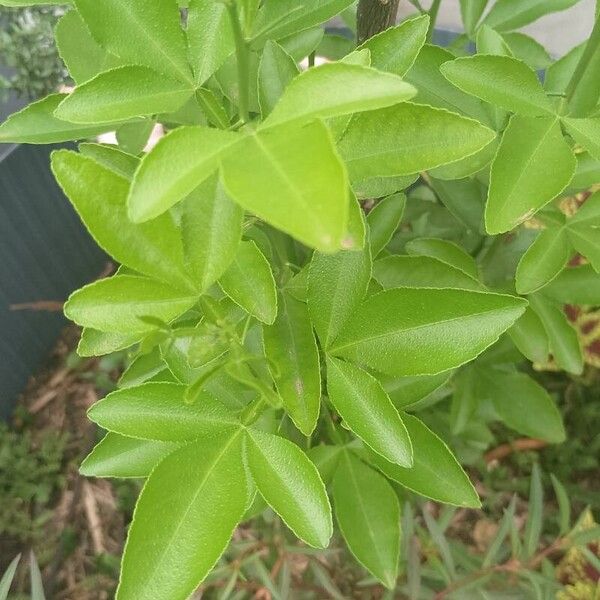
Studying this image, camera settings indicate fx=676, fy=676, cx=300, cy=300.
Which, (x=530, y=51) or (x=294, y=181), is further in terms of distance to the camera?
(x=530, y=51)

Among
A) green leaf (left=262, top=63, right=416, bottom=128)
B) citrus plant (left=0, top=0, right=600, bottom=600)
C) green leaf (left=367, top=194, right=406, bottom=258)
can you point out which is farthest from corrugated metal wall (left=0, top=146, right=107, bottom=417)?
green leaf (left=262, top=63, right=416, bottom=128)

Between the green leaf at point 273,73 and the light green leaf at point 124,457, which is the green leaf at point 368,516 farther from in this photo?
the green leaf at point 273,73

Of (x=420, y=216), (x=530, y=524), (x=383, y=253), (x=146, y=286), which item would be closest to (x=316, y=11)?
(x=146, y=286)

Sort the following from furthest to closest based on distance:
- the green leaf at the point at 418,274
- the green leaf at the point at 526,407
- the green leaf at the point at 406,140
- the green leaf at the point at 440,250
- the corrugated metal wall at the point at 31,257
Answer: the corrugated metal wall at the point at 31,257
the green leaf at the point at 526,407
the green leaf at the point at 440,250
the green leaf at the point at 418,274
the green leaf at the point at 406,140

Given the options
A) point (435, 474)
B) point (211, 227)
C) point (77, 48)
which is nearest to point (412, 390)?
point (435, 474)

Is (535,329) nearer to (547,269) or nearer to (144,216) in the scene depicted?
(547,269)

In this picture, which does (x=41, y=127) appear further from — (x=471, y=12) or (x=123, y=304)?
(x=471, y=12)

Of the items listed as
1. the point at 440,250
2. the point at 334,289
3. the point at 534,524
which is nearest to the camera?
the point at 334,289

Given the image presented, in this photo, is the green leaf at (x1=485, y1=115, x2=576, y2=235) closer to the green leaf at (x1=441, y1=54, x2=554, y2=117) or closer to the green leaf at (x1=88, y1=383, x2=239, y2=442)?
the green leaf at (x1=441, y1=54, x2=554, y2=117)

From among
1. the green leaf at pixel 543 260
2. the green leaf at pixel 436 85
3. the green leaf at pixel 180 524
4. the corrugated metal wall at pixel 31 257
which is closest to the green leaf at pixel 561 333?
the green leaf at pixel 543 260
